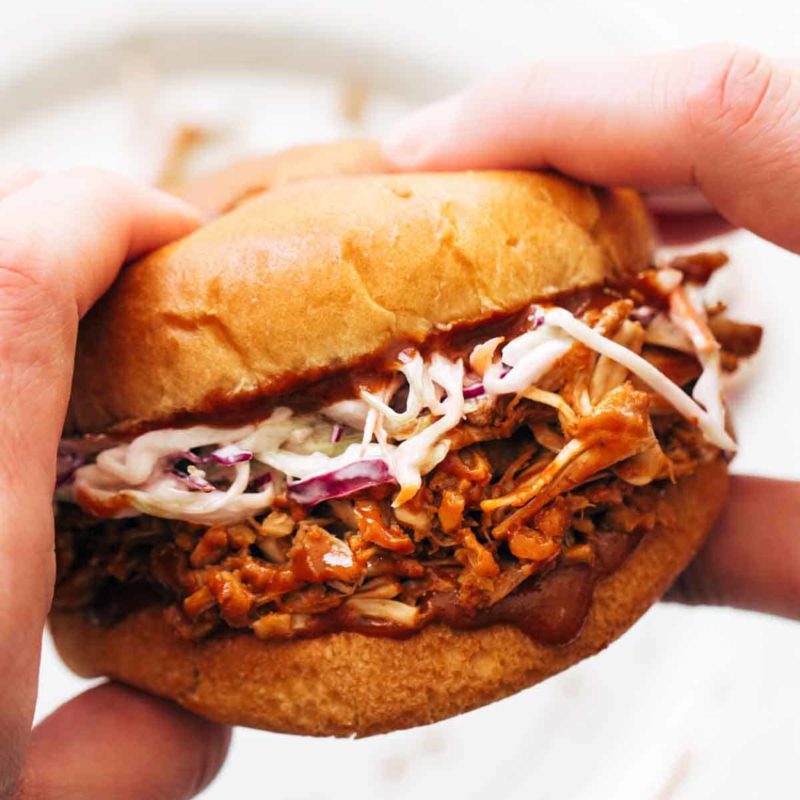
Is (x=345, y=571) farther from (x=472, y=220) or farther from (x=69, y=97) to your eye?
(x=69, y=97)

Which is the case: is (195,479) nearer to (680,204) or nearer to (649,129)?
(649,129)

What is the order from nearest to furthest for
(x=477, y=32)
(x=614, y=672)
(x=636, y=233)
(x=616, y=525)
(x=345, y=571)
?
(x=345, y=571), (x=616, y=525), (x=636, y=233), (x=614, y=672), (x=477, y=32)

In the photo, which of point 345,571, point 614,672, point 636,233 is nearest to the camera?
point 345,571

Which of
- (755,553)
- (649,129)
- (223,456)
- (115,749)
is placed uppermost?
(649,129)

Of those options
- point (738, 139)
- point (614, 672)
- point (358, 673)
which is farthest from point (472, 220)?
point (614, 672)

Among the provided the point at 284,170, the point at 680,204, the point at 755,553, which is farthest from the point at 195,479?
the point at 680,204

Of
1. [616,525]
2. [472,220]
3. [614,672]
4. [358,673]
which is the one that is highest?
[472,220]

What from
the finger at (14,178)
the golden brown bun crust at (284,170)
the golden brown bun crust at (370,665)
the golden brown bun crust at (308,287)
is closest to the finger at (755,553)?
the golden brown bun crust at (370,665)
